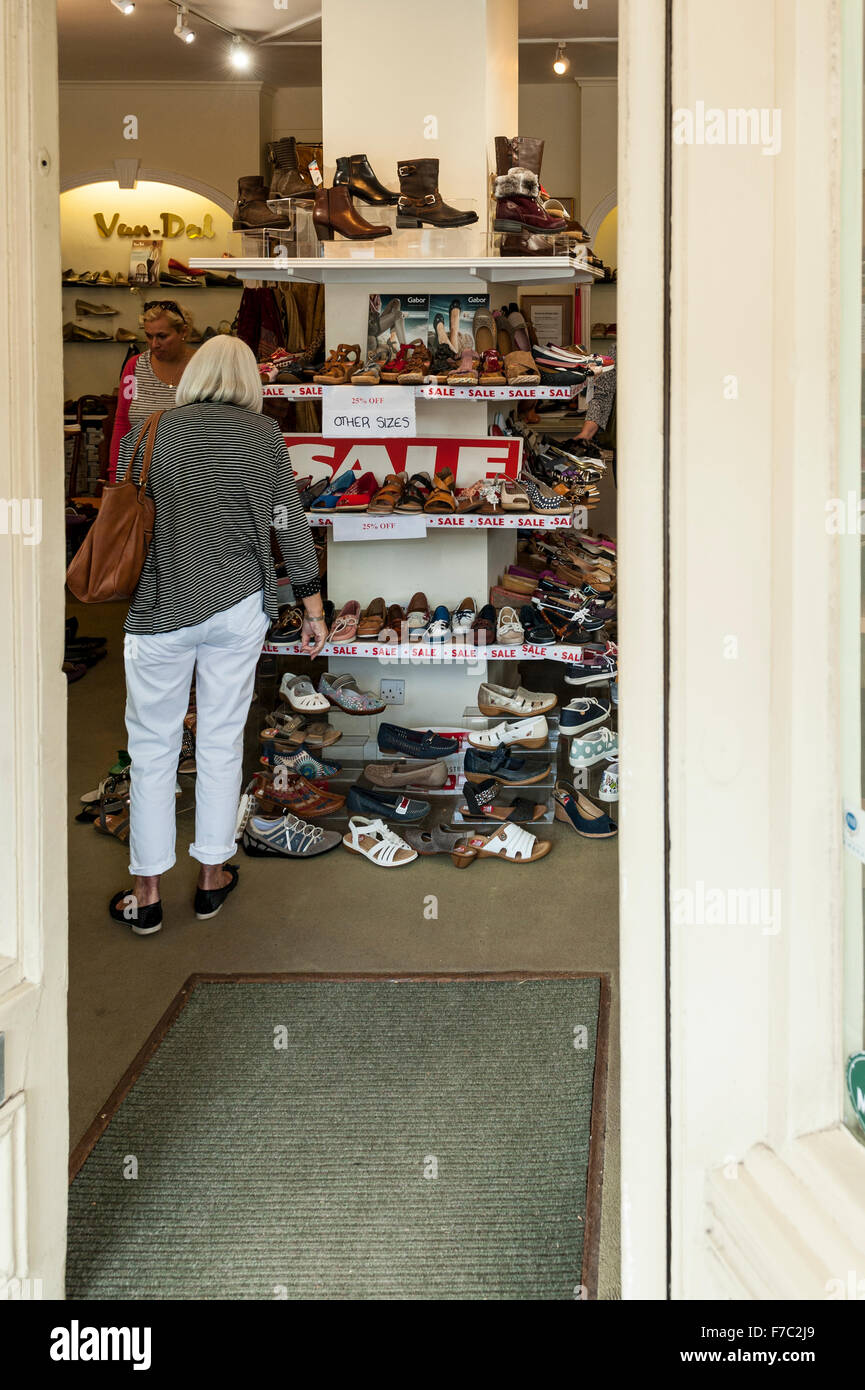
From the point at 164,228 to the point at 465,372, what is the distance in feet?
21.0

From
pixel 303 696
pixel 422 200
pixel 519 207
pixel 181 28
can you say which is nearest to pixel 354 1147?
pixel 303 696

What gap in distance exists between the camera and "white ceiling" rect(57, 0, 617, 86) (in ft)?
23.5

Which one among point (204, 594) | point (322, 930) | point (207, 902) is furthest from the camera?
point (207, 902)

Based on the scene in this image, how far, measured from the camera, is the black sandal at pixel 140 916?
3.76 metres

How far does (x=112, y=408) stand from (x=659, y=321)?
9220 millimetres

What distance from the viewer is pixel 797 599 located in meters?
1.25

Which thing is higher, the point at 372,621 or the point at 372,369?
the point at 372,369

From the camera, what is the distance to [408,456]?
16.8 feet

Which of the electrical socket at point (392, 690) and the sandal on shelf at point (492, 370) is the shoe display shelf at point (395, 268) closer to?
the sandal on shelf at point (492, 370)

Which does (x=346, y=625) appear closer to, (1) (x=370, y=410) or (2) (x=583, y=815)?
(1) (x=370, y=410)

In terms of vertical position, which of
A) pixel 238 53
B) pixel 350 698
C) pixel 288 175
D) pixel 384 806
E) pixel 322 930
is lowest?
pixel 322 930

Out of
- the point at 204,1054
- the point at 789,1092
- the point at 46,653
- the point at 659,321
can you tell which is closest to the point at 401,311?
the point at 204,1054
